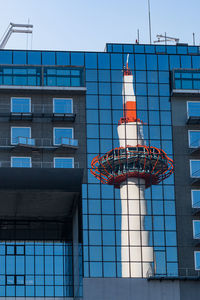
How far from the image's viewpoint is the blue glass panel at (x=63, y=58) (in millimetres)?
80188

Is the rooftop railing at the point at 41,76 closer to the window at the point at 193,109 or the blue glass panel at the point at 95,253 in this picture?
the window at the point at 193,109

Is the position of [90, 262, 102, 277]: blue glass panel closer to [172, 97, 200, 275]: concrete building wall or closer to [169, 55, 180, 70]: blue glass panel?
[172, 97, 200, 275]: concrete building wall

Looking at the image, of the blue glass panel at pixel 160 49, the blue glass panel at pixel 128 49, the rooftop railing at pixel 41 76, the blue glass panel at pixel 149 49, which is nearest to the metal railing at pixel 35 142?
the rooftop railing at pixel 41 76

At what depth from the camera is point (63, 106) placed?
259ft

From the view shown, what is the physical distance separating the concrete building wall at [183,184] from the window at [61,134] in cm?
1131

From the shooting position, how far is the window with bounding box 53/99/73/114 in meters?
78.7

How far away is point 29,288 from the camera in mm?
81812

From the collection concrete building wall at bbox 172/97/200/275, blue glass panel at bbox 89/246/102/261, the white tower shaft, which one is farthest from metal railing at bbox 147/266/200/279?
blue glass panel at bbox 89/246/102/261

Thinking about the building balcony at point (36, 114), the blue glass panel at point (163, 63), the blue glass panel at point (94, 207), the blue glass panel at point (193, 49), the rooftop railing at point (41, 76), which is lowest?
the blue glass panel at point (94, 207)

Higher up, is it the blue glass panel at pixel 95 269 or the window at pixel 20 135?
the window at pixel 20 135

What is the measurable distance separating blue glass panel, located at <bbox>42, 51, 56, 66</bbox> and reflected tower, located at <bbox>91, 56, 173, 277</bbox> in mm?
8406

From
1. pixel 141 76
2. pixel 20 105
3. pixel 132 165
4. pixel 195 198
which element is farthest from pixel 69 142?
pixel 195 198

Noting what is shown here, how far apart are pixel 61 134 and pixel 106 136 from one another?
15.9 feet

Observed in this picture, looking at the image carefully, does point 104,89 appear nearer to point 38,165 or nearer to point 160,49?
point 160,49
